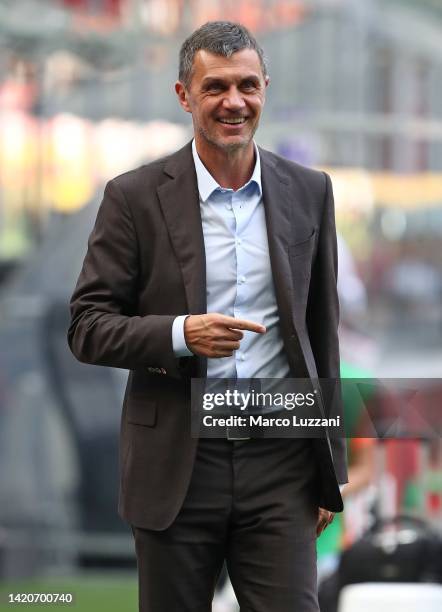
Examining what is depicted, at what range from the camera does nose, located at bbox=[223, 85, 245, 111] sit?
2.35 meters

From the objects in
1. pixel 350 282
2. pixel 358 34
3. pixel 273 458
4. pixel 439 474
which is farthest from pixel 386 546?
pixel 358 34

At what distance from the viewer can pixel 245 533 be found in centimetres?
241

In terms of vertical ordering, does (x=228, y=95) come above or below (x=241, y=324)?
above

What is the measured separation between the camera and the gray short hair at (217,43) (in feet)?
7.73

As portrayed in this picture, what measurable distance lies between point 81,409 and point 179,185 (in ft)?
21.0

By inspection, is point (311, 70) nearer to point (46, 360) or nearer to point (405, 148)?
point (405, 148)

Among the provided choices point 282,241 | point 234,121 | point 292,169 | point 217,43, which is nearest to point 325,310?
point 282,241

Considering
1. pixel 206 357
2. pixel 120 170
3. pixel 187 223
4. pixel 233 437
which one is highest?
pixel 120 170

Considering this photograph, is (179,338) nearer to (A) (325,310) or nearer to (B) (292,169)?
(A) (325,310)

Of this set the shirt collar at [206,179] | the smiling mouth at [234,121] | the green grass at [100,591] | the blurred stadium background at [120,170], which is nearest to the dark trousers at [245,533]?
the shirt collar at [206,179]

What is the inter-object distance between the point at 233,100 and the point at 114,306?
0.40 m

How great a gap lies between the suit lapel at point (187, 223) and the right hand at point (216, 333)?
98 mm

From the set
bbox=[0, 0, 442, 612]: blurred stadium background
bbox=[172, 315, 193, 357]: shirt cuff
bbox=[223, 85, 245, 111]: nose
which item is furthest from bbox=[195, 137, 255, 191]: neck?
bbox=[0, 0, 442, 612]: blurred stadium background

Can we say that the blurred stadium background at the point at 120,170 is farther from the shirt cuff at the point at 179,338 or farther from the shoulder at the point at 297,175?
the shirt cuff at the point at 179,338
